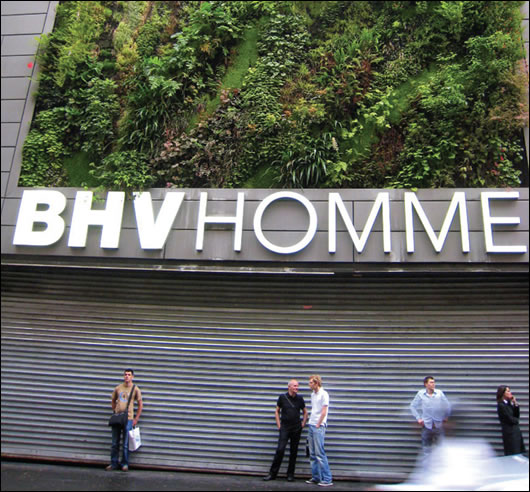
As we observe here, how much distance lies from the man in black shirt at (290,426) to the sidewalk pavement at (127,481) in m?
0.24

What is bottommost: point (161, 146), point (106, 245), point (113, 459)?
point (113, 459)

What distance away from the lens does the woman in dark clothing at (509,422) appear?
7.26 m

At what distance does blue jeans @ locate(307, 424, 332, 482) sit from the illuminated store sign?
3.14m

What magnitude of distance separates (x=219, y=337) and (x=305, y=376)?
185 centimetres

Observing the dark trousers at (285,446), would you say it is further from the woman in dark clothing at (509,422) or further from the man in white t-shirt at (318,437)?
the woman in dark clothing at (509,422)

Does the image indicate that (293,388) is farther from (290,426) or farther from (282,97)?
(282,97)

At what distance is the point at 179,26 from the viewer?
34.4 feet

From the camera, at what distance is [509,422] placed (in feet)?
23.9

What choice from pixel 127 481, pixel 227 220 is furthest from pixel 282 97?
pixel 127 481

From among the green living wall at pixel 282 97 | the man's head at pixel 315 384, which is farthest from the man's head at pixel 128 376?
the green living wall at pixel 282 97

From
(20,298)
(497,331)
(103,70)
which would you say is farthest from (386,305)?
(103,70)

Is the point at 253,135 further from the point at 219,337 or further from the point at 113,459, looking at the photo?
the point at 113,459

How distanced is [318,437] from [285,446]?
639 mm

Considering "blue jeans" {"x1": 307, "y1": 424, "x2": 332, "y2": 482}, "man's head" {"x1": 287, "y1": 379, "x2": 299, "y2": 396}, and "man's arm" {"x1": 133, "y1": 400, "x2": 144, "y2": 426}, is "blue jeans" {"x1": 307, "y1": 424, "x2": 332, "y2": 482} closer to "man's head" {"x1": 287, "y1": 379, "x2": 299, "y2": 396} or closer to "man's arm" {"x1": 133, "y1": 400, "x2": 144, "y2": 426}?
"man's head" {"x1": 287, "y1": 379, "x2": 299, "y2": 396}
